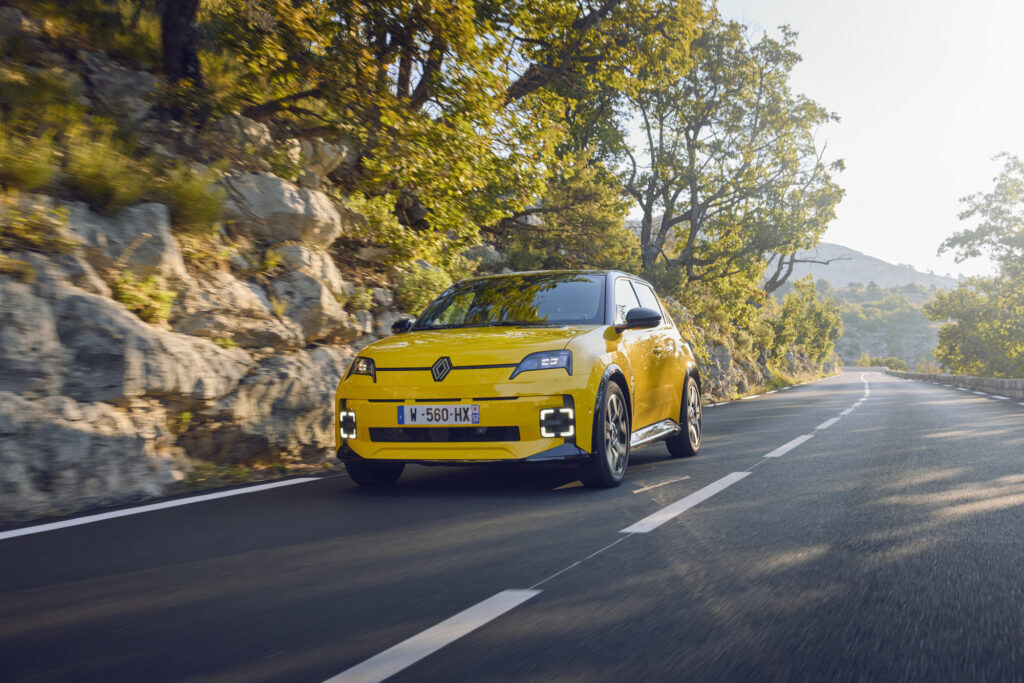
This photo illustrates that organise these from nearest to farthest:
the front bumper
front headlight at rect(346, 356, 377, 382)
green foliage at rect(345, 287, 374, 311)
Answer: the front bumper, front headlight at rect(346, 356, 377, 382), green foliage at rect(345, 287, 374, 311)

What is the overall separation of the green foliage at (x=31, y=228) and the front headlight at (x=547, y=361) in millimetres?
3919

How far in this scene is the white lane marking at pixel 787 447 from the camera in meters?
8.33

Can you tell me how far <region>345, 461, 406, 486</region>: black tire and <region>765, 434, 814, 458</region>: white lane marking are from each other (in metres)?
3.83

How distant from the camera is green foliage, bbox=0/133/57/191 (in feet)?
22.2

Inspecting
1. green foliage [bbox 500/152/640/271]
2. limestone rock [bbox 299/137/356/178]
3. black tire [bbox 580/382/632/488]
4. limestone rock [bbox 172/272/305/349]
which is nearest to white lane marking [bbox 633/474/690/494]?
black tire [bbox 580/382/632/488]

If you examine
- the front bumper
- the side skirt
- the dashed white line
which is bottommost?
the dashed white line

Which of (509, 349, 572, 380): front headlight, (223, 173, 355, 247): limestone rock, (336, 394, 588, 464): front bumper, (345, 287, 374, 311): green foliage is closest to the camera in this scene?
(336, 394, 588, 464): front bumper

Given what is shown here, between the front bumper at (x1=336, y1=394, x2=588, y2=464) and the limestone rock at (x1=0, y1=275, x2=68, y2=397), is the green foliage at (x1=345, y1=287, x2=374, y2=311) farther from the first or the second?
the front bumper at (x1=336, y1=394, x2=588, y2=464)

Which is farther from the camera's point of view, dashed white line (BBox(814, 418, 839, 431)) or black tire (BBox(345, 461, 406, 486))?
dashed white line (BBox(814, 418, 839, 431))

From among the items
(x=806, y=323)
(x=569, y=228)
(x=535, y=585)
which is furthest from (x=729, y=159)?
(x=806, y=323)

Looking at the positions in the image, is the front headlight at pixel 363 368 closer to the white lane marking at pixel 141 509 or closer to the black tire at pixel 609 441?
the white lane marking at pixel 141 509

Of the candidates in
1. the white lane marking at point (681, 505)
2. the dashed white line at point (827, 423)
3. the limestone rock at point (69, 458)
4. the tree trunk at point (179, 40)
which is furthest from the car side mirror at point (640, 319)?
the tree trunk at point (179, 40)

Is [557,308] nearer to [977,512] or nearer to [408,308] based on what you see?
[977,512]

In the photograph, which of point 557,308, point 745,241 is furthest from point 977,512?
point 745,241
